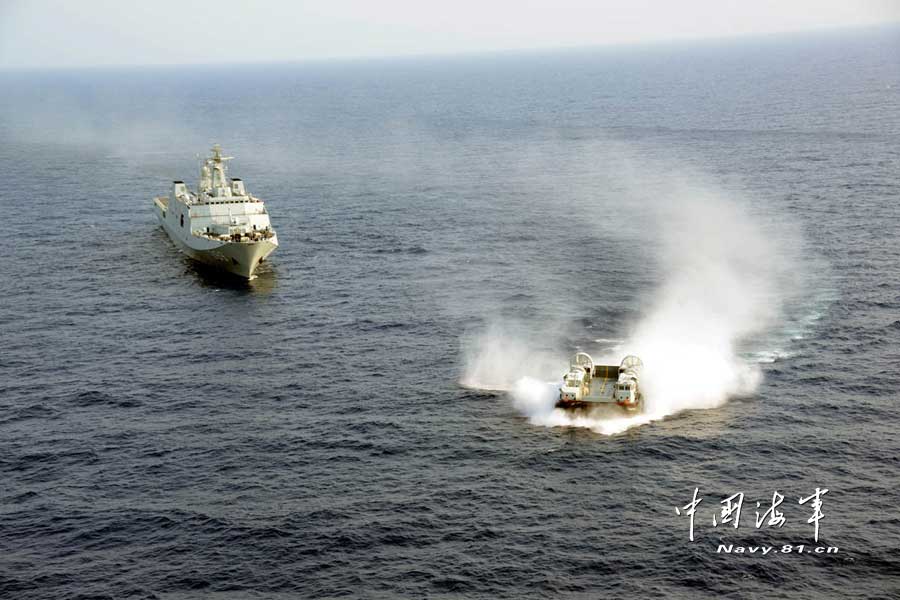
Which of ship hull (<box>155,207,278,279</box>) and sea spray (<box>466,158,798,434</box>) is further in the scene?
ship hull (<box>155,207,278,279</box>)

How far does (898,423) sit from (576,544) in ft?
145

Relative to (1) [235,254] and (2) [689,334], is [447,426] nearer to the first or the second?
(2) [689,334]

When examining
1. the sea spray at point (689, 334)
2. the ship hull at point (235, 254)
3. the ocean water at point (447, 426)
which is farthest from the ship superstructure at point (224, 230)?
the sea spray at point (689, 334)

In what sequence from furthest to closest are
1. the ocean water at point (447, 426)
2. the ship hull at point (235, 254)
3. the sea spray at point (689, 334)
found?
1. the ship hull at point (235, 254)
2. the sea spray at point (689, 334)
3. the ocean water at point (447, 426)

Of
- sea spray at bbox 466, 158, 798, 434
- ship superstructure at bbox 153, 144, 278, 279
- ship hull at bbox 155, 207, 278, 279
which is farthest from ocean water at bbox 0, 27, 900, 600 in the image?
ship superstructure at bbox 153, 144, 278, 279

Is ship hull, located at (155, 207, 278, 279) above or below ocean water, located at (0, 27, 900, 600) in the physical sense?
above

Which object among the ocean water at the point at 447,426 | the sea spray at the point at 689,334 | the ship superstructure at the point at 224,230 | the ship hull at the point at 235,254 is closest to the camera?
the ocean water at the point at 447,426

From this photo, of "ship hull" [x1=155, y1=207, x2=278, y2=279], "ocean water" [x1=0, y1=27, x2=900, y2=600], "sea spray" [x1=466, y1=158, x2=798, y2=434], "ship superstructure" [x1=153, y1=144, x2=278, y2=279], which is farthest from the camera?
"ship superstructure" [x1=153, y1=144, x2=278, y2=279]

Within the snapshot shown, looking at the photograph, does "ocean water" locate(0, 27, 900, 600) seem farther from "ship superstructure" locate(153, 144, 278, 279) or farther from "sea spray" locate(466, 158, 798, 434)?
"ship superstructure" locate(153, 144, 278, 279)

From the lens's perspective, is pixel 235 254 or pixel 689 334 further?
pixel 235 254

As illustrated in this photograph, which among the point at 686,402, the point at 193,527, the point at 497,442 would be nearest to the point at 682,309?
the point at 686,402

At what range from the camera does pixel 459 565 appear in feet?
281

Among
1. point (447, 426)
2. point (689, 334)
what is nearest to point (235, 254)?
point (447, 426)

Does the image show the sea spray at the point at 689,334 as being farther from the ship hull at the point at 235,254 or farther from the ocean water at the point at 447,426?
the ship hull at the point at 235,254
